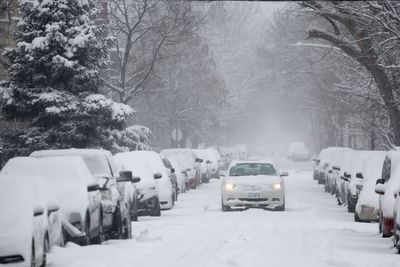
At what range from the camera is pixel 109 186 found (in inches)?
726

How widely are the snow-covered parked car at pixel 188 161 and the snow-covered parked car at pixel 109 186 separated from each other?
24806mm

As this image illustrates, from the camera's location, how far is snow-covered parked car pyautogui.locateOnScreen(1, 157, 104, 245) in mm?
15859

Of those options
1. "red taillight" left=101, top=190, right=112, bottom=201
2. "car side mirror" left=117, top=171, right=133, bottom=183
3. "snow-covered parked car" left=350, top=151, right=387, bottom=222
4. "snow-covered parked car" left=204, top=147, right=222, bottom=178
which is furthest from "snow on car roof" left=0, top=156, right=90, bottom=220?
"snow-covered parked car" left=204, top=147, right=222, bottom=178

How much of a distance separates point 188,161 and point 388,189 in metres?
28.2

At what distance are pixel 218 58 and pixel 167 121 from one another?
2167 centimetres

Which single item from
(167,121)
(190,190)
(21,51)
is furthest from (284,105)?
(21,51)

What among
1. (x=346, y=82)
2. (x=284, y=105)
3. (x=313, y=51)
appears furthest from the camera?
(x=284, y=105)

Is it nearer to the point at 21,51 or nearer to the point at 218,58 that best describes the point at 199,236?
the point at 21,51

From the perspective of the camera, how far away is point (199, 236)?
62.7ft

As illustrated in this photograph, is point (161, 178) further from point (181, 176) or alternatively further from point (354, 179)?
point (181, 176)

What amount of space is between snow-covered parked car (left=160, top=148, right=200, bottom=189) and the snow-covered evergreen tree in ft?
43.9

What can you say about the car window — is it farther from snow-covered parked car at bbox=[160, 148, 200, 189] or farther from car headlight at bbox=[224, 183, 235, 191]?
snow-covered parked car at bbox=[160, 148, 200, 189]

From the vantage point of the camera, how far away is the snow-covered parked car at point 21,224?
40.5ft

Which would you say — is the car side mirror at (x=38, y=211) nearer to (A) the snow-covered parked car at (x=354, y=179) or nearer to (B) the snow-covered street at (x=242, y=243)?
(B) the snow-covered street at (x=242, y=243)
